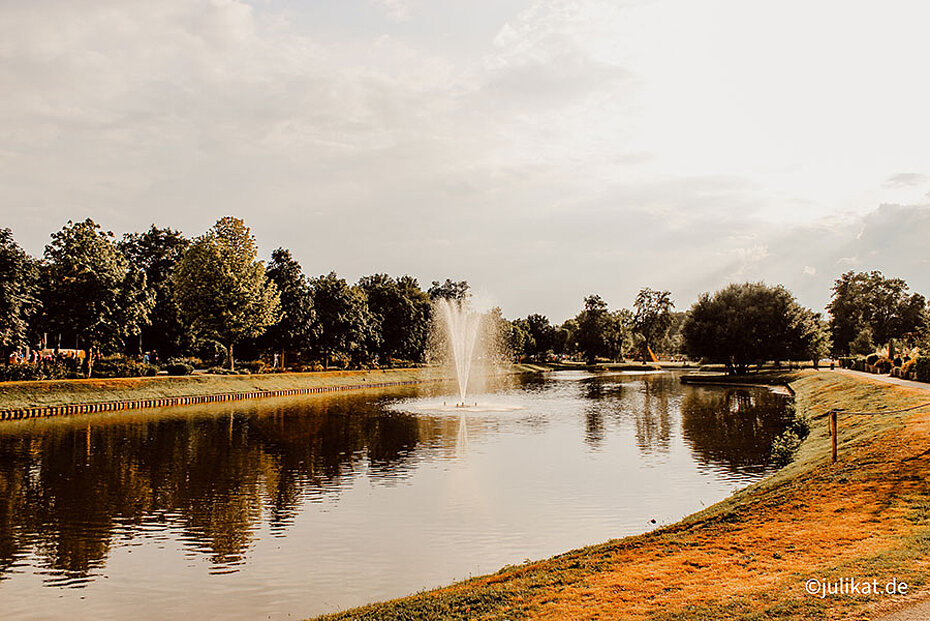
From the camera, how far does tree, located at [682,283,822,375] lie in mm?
77500

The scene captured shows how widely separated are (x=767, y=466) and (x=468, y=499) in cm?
1186

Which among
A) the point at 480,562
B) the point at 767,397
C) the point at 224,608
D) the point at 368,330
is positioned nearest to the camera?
the point at 224,608

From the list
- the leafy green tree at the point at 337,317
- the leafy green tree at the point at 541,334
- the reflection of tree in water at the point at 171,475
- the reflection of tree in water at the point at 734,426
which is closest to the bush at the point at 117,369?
the reflection of tree in water at the point at 171,475

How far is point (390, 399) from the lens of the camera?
56.6m

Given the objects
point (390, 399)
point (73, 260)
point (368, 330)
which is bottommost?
point (390, 399)

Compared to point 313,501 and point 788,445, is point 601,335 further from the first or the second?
point 313,501

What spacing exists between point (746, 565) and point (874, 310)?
138 metres

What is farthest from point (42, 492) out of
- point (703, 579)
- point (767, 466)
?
point (767, 466)

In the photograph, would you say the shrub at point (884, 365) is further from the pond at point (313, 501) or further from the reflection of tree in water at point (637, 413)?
the pond at point (313, 501)

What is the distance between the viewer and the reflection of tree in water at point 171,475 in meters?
15.4

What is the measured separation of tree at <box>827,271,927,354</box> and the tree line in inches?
31.9

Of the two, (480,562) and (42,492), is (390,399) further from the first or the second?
(480,562)

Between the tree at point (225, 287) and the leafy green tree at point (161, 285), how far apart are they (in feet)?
13.2

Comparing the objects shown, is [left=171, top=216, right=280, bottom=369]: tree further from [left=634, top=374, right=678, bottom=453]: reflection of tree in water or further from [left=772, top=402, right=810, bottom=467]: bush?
[left=772, top=402, right=810, bottom=467]: bush
